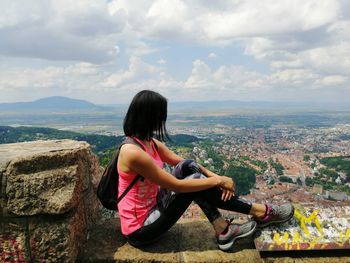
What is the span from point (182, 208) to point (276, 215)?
2.28 ft

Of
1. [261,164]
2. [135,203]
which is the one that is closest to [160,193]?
[135,203]

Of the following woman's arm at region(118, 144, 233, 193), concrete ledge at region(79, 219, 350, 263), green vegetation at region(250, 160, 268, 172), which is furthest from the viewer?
green vegetation at region(250, 160, 268, 172)

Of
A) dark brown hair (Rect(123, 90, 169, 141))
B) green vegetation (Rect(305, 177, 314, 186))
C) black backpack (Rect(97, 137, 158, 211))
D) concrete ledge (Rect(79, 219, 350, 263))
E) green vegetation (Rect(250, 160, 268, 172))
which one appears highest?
dark brown hair (Rect(123, 90, 169, 141))

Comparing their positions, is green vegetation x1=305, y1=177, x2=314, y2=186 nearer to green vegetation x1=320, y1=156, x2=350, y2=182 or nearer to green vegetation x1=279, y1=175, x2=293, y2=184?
green vegetation x1=279, y1=175, x2=293, y2=184

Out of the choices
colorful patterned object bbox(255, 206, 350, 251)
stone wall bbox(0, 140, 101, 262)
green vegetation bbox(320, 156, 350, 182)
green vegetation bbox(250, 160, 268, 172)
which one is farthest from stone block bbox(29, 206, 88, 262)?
green vegetation bbox(250, 160, 268, 172)

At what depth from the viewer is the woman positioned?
249cm

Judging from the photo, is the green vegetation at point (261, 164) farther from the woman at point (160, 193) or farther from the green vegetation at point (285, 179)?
the woman at point (160, 193)

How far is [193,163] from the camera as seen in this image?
8.95 ft

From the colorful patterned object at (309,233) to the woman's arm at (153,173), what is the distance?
0.56 meters

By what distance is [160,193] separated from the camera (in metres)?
2.73

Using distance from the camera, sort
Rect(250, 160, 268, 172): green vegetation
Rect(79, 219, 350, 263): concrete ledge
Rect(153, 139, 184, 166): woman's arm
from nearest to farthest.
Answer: Rect(79, 219, 350, 263): concrete ledge, Rect(153, 139, 184, 166): woman's arm, Rect(250, 160, 268, 172): green vegetation

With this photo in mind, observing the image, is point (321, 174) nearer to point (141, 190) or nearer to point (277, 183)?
point (277, 183)

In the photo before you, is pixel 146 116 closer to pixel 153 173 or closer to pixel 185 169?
pixel 153 173

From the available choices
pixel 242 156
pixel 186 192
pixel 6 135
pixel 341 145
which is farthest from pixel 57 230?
pixel 341 145
